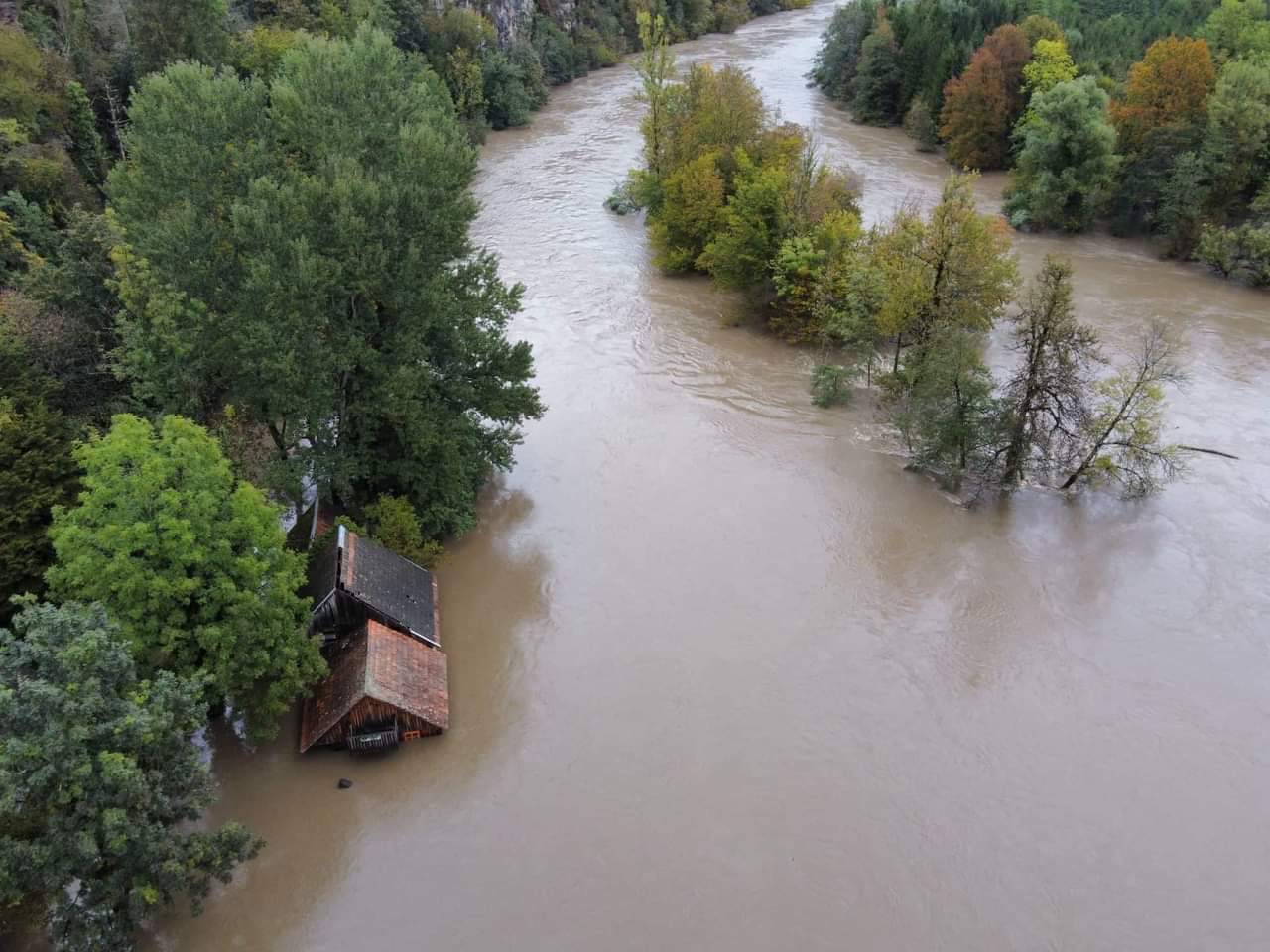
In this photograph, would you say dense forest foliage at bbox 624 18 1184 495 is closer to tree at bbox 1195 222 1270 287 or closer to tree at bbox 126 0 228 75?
tree at bbox 1195 222 1270 287

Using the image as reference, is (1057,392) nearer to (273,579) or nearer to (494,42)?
(273,579)

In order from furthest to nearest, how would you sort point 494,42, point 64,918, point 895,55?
point 494,42
point 895,55
point 64,918

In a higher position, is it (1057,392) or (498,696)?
(1057,392)

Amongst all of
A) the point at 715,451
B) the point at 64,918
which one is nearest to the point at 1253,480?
the point at 715,451

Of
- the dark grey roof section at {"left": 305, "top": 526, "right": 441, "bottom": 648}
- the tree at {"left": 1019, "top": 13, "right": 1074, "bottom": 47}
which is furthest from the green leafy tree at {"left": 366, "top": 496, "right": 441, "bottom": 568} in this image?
the tree at {"left": 1019, "top": 13, "right": 1074, "bottom": 47}

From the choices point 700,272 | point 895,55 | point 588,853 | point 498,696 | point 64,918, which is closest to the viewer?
point 64,918
